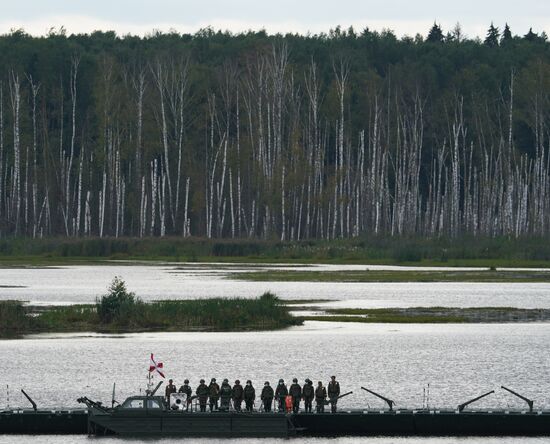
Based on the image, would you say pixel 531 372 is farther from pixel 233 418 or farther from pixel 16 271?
pixel 16 271

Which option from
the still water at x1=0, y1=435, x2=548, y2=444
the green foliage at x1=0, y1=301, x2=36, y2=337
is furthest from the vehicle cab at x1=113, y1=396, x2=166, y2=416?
the green foliage at x1=0, y1=301, x2=36, y2=337

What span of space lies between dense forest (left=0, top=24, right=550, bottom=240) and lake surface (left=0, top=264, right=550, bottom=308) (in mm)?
33973

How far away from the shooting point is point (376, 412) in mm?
46500

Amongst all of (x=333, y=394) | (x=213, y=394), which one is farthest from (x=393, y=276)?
(x=213, y=394)

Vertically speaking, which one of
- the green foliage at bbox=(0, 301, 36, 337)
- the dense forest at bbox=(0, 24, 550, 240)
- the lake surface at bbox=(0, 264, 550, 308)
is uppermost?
the dense forest at bbox=(0, 24, 550, 240)

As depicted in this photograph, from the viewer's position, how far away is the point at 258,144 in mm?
157500

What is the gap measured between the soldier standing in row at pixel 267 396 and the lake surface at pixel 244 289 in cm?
3698

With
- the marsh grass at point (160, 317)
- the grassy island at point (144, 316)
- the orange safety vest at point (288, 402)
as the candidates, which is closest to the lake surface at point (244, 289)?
the marsh grass at point (160, 317)

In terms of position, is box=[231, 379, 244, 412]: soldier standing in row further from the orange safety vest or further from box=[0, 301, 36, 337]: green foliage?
box=[0, 301, 36, 337]: green foliage

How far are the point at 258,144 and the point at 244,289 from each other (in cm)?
6876

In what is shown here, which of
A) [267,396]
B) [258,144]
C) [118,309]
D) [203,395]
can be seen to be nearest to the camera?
[267,396]

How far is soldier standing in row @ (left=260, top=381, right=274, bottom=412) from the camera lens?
46131mm

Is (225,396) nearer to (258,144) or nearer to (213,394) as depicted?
(213,394)

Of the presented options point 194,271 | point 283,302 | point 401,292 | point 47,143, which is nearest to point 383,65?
point 47,143
